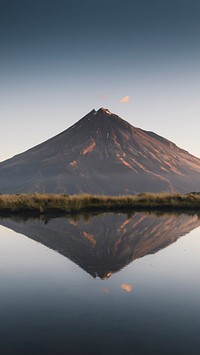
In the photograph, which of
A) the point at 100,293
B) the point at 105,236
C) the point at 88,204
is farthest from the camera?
the point at 88,204

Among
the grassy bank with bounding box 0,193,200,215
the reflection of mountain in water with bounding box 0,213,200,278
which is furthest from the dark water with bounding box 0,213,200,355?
the grassy bank with bounding box 0,193,200,215

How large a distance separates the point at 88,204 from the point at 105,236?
12.4m

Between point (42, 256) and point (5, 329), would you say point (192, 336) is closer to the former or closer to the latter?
point (5, 329)

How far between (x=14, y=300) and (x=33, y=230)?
9.55 meters

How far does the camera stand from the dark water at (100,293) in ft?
21.2

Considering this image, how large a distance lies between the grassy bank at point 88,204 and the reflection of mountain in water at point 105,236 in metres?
3.78

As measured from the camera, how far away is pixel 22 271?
434 inches

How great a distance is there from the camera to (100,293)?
8922 millimetres

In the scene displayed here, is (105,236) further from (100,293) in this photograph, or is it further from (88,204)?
(88,204)

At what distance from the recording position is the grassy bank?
26.0 m

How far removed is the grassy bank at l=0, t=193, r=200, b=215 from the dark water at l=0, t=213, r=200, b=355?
8.90 meters

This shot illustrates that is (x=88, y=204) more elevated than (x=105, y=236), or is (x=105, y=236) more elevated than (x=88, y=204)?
(x=88, y=204)

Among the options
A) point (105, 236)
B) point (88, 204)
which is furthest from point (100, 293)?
point (88, 204)

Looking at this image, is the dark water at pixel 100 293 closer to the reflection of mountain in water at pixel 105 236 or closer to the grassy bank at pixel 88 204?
the reflection of mountain in water at pixel 105 236
